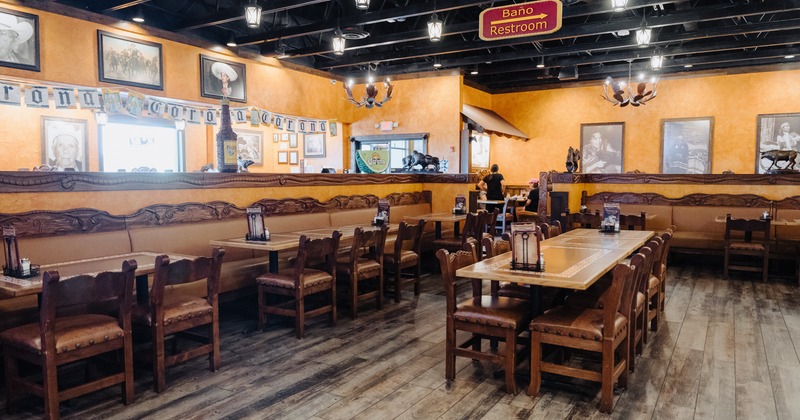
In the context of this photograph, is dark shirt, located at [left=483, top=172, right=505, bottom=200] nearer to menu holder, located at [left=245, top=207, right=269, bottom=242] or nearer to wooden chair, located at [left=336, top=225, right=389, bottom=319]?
wooden chair, located at [left=336, top=225, right=389, bottom=319]

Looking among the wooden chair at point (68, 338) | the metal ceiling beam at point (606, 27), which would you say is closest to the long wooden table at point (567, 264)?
the wooden chair at point (68, 338)

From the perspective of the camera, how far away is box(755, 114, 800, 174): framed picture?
1148cm

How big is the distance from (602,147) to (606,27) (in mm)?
5701

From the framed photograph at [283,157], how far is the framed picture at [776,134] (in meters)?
10.4

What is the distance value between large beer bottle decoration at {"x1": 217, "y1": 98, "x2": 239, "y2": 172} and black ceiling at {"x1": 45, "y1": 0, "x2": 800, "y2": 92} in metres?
2.49

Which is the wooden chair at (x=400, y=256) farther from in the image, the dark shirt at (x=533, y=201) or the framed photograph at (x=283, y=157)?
the framed photograph at (x=283, y=157)

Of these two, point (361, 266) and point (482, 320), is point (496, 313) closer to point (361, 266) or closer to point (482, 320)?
point (482, 320)

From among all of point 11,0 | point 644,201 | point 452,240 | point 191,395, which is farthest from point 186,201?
point 644,201

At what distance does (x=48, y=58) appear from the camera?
289 inches

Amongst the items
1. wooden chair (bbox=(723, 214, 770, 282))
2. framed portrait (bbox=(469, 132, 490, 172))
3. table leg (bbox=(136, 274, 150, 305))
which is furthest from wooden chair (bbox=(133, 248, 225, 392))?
framed portrait (bbox=(469, 132, 490, 172))

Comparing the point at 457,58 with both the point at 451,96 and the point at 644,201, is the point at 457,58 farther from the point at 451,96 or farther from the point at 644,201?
the point at 644,201

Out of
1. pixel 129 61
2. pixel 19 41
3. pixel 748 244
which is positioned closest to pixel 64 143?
pixel 129 61

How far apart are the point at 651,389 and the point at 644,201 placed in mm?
6124

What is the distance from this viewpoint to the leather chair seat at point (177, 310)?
11.6 feet
